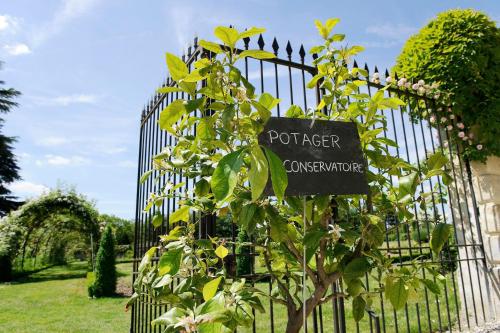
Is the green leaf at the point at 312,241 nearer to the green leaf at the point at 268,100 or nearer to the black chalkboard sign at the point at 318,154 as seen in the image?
the black chalkboard sign at the point at 318,154

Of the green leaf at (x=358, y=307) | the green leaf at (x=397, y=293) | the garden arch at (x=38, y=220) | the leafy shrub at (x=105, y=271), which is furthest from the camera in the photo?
the garden arch at (x=38, y=220)

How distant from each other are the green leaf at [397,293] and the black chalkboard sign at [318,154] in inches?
13.9

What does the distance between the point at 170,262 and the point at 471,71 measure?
394 cm

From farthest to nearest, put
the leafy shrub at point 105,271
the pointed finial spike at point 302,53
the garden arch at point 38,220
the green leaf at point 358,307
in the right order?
the garden arch at point 38,220
the leafy shrub at point 105,271
the pointed finial spike at point 302,53
the green leaf at point 358,307

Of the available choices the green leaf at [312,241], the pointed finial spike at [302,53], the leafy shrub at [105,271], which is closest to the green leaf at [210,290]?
the green leaf at [312,241]

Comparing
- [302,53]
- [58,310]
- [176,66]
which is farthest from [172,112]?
[58,310]

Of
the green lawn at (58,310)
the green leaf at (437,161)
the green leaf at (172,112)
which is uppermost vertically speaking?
the green leaf at (172,112)

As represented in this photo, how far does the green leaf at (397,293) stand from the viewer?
50.9 inches

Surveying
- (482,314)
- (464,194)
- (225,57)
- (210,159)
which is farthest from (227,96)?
(482,314)

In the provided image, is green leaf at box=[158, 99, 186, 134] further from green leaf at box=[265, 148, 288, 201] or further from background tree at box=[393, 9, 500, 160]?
background tree at box=[393, 9, 500, 160]

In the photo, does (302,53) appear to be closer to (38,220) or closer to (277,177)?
(277,177)

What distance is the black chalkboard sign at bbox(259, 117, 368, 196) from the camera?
4.42 ft

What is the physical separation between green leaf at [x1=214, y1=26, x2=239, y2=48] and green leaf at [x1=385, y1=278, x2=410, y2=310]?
98 cm

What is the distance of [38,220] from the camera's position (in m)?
16.3
